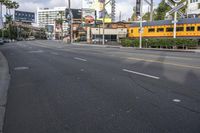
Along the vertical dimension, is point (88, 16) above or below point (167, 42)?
above

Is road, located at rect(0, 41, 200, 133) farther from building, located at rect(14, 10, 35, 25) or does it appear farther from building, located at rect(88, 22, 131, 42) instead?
building, located at rect(14, 10, 35, 25)

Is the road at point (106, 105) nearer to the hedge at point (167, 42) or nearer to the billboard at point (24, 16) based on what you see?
the hedge at point (167, 42)

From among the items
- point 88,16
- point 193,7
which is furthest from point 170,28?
point 88,16

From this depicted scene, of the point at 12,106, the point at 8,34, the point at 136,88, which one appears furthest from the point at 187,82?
the point at 8,34

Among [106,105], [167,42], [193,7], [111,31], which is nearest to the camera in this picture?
[106,105]

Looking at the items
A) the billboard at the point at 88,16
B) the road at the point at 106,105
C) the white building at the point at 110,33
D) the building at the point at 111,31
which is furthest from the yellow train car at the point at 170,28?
the billboard at the point at 88,16

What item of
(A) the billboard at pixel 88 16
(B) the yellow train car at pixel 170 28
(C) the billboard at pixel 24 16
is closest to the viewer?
(B) the yellow train car at pixel 170 28

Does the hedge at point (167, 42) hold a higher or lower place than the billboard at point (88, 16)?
lower

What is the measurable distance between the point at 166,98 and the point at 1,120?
413cm

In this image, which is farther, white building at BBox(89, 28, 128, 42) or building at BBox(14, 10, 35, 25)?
building at BBox(14, 10, 35, 25)

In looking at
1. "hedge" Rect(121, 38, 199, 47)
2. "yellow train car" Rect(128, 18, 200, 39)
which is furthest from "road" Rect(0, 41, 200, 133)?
"yellow train car" Rect(128, 18, 200, 39)

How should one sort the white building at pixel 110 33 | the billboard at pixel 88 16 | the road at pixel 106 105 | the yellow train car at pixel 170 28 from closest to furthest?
the road at pixel 106 105
the yellow train car at pixel 170 28
the white building at pixel 110 33
the billboard at pixel 88 16

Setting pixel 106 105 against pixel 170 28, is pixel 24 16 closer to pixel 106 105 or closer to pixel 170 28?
pixel 170 28

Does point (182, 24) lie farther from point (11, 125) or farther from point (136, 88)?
point (11, 125)
